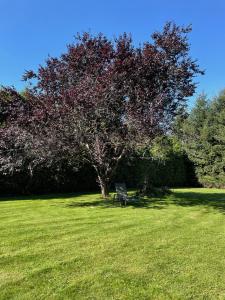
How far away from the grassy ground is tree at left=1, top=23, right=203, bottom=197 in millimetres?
2791

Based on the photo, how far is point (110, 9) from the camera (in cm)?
1129

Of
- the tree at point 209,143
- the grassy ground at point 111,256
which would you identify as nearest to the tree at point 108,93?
the grassy ground at point 111,256

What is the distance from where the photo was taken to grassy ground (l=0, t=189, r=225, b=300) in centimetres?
433

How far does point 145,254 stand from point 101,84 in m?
6.39

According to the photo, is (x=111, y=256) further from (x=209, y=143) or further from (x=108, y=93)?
(x=209, y=143)

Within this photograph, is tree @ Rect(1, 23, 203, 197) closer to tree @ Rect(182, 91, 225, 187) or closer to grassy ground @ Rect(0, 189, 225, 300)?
grassy ground @ Rect(0, 189, 225, 300)

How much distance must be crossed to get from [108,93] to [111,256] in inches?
249

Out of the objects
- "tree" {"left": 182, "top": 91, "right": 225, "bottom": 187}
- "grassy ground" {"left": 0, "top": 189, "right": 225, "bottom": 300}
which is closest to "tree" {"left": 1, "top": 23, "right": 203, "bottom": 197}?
"grassy ground" {"left": 0, "top": 189, "right": 225, "bottom": 300}

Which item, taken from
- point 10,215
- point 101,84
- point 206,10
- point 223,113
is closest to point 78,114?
point 101,84

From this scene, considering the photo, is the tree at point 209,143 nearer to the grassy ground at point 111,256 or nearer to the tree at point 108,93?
the tree at point 108,93

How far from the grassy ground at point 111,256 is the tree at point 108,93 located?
2.79 meters

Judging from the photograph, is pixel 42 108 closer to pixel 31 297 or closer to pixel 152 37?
pixel 152 37

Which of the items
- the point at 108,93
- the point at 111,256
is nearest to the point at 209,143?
the point at 108,93

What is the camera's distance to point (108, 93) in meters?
10.9
